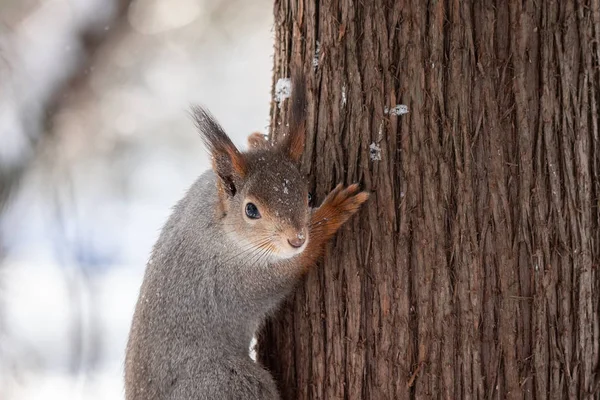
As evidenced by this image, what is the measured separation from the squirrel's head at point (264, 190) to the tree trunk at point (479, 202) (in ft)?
0.82

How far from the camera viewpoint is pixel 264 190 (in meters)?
2.56

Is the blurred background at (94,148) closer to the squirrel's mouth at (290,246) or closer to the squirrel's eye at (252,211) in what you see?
the squirrel's eye at (252,211)

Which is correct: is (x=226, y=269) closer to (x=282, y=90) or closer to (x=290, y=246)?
(x=290, y=246)

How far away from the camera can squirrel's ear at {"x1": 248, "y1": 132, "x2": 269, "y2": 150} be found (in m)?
2.81

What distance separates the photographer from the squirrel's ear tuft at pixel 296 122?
2484 mm

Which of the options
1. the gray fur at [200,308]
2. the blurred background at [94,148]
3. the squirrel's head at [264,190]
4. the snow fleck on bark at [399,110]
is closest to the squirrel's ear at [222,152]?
the squirrel's head at [264,190]

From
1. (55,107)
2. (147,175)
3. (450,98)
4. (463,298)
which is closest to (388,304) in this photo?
(463,298)

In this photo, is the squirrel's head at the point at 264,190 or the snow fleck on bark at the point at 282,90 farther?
the snow fleck on bark at the point at 282,90

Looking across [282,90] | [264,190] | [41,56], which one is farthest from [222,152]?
[41,56]

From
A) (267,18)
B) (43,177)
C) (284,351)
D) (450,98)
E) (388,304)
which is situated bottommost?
(284,351)

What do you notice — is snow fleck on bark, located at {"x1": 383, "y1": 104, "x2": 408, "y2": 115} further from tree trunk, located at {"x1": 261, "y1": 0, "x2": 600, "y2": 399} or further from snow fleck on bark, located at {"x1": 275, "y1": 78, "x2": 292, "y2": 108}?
snow fleck on bark, located at {"x1": 275, "y1": 78, "x2": 292, "y2": 108}

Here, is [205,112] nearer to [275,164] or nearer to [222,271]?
[275,164]

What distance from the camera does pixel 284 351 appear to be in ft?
8.75

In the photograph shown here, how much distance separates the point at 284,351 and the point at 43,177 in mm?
2873
